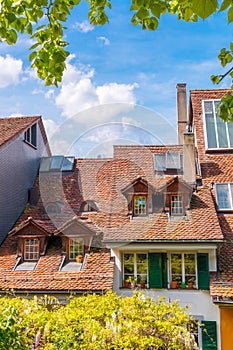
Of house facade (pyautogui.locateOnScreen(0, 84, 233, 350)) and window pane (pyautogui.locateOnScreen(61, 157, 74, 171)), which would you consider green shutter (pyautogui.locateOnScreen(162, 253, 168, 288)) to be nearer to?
house facade (pyautogui.locateOnScreen(0, 84, 233, 350))

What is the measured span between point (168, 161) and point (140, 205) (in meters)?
2.62

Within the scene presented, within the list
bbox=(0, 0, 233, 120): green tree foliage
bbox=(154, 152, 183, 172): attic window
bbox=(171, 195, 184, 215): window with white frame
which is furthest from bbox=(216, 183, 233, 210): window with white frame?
bbox=(0, 0, 233, 120): green tree foliage

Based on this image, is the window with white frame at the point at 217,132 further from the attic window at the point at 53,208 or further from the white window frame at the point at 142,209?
the attic window at the point at 53,208

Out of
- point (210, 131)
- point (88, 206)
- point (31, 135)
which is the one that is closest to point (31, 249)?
point (88, 206)

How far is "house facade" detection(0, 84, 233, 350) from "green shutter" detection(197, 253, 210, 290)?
3cm

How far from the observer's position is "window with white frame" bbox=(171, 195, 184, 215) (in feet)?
42.7

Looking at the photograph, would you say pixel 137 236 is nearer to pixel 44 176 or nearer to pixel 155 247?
pixel 155 247

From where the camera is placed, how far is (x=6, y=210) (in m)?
14.6

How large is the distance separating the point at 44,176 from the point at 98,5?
12.8 m

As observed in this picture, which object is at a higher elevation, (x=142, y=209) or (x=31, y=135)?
(x=31, y=135)

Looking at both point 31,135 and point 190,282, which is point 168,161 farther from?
point 31,135

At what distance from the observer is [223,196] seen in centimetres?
1373

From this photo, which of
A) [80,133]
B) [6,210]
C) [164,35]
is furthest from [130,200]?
[164,35]

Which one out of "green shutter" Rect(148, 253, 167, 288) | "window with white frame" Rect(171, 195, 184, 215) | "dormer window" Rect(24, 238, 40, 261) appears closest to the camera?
"green shutter" Rect(148, 253, 167, 288)
